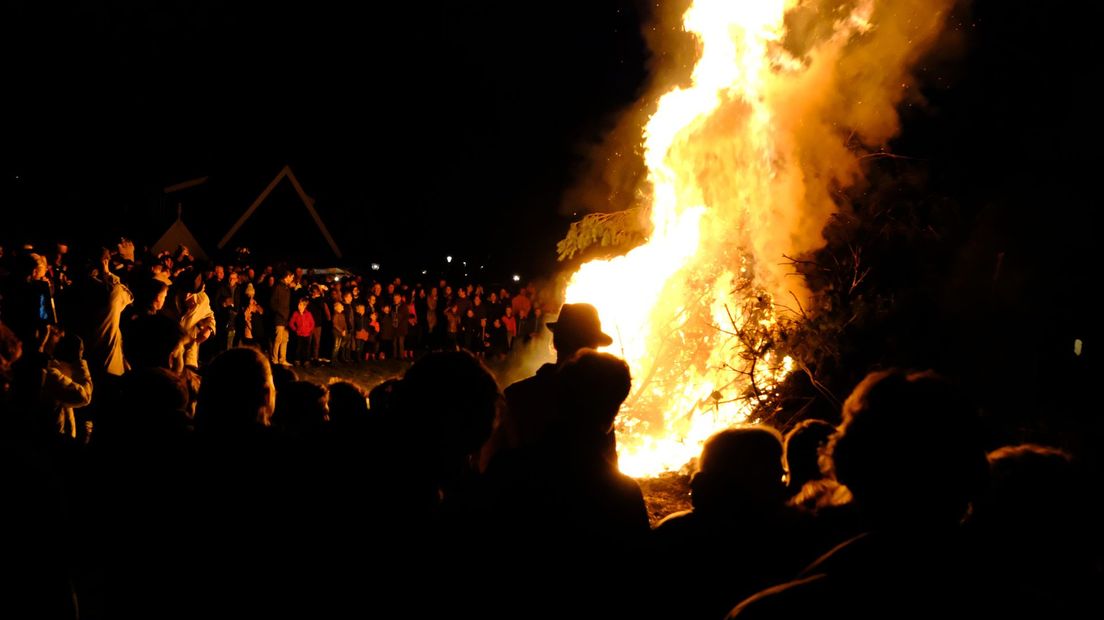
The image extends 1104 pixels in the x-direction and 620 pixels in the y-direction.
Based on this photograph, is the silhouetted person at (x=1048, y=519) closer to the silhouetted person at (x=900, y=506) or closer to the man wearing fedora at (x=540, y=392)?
the silhouetted person at (x=900, y=506)

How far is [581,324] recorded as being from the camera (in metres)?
3.76

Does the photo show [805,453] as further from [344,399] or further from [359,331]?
[359,331]

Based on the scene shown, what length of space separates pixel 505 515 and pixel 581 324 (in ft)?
6.18

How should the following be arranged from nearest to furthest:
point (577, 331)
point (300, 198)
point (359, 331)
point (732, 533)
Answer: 1. point (732, 533)
2. point (577, 331)
3. point (359, 331)
4. point (300, 198)

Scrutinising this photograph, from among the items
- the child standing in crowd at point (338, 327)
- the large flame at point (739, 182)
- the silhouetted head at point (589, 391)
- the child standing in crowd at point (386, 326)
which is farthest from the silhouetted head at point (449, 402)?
the child standing in crowd at point (386, 326)

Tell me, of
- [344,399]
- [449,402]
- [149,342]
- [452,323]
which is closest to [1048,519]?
[449,402]

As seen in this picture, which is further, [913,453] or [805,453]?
[805,453]

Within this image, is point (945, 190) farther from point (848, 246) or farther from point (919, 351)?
point (919, 351)

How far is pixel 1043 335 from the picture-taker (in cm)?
789

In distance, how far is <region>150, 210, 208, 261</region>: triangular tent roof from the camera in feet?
73.6

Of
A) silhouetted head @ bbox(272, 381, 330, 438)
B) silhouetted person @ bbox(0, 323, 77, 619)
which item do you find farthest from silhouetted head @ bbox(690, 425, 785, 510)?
silhouetted head @ bbox(272, 381, 330, 438)

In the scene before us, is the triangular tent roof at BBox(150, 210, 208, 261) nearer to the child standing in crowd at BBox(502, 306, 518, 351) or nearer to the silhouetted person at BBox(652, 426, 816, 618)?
the child standing in crowd at BBox(502, 306, 518, 351)

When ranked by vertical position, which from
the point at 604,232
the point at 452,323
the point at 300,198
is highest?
the point at 300,198

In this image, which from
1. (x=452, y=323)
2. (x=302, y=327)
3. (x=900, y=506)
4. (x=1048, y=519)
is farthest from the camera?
(x=452, y=323)
